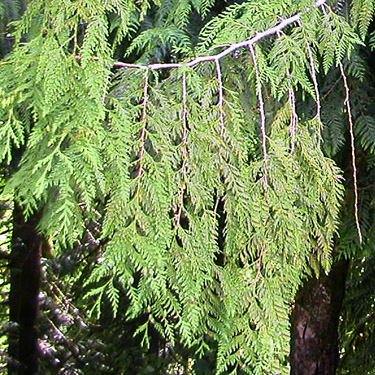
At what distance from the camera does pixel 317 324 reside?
4676mm

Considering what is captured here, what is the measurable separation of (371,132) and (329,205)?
54.1 inches

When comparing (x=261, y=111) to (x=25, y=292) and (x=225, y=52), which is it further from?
(x=25, y=292)

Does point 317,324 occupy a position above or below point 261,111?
below

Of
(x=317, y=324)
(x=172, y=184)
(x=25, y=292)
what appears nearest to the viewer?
(x=172, y=184)

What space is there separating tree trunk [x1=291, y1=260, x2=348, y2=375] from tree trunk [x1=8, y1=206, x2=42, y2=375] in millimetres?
2958

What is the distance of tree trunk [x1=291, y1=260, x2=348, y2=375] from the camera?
15.3ft

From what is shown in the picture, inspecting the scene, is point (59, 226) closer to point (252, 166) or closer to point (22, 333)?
Answer: point (252, 166)

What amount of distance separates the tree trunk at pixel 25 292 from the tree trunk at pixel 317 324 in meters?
2.96

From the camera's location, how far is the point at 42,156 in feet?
6.25

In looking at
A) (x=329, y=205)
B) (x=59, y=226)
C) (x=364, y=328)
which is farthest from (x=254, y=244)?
(x=364, y=328)

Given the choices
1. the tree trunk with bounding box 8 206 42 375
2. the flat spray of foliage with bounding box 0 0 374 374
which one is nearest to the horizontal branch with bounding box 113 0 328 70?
the flat spray of foliage with bounding box 0 0 374 374

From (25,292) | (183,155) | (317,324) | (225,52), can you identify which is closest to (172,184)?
(183,155)

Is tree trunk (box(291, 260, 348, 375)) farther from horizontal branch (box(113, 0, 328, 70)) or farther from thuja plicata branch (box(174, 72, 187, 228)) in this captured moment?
thuja plicata branch (box(174, 72, 187, 228))

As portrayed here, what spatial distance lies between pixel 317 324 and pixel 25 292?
132 inches
